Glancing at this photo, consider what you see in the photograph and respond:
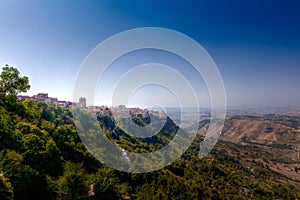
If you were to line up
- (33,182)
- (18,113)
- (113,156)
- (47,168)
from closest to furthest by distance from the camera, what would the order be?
(33,182)
(47,168)
(18,113)
(113,156)

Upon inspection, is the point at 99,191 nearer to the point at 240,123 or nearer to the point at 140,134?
the point at 140,134

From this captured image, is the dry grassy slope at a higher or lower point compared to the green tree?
lower

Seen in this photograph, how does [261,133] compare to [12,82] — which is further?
[261,133]

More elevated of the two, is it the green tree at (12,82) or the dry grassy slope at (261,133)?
the green tree at (12,82)

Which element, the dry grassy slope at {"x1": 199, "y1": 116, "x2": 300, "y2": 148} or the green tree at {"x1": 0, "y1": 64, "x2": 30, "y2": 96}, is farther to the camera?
the dry grassy slope at {"x1": 199, "y1": 116, "x2": 300, "y2": 148}

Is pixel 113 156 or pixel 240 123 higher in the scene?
pixel 113 156

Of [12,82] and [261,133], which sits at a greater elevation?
[12,82]

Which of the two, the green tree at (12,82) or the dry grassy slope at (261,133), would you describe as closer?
the green tree at (12,82)

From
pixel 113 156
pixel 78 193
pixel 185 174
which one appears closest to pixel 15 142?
pixel 78 193
